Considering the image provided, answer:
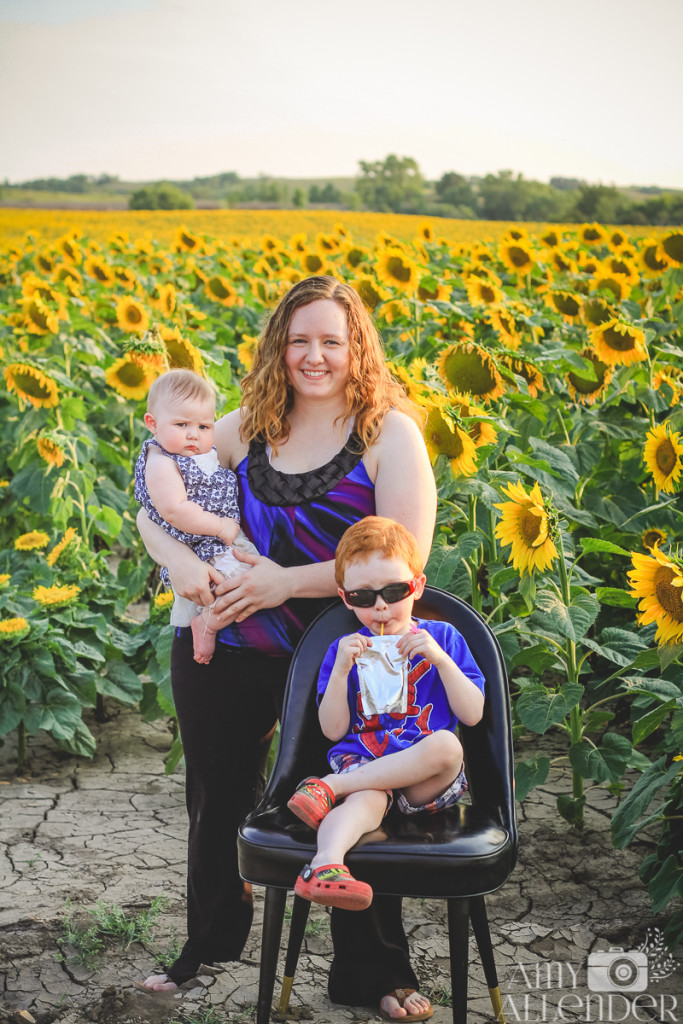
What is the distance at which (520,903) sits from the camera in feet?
9.58

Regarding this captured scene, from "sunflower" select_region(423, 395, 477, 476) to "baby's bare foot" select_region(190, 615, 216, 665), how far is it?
0.78 metres

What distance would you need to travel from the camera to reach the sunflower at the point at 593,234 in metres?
8.11

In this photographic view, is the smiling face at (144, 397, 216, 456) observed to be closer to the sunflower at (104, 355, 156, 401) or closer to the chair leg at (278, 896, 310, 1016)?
the chair leg at (278, 896, 310, 1016)

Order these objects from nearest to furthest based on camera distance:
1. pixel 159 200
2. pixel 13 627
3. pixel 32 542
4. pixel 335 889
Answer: pixel 335 889 → pixel 13 627 → pixel 32 542 → pixel 159 200

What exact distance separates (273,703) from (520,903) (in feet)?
3.16

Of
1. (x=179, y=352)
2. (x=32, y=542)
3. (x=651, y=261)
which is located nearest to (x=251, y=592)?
(x=179, y=352)

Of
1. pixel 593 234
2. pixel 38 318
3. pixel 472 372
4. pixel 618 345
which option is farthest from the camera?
pixel 593 234

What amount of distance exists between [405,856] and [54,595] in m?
2.11

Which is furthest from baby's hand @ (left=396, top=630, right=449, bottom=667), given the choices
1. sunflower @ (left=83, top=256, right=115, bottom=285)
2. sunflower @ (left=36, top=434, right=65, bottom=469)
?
sunflower @ (left=83, top=256, right=115, bottom=285)

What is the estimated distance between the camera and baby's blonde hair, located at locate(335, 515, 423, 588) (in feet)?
6.80

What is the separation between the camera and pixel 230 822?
2.53m

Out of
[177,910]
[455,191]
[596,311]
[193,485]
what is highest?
[455,191]

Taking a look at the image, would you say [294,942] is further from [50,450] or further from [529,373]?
[50,450]

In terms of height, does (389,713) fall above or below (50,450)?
below
